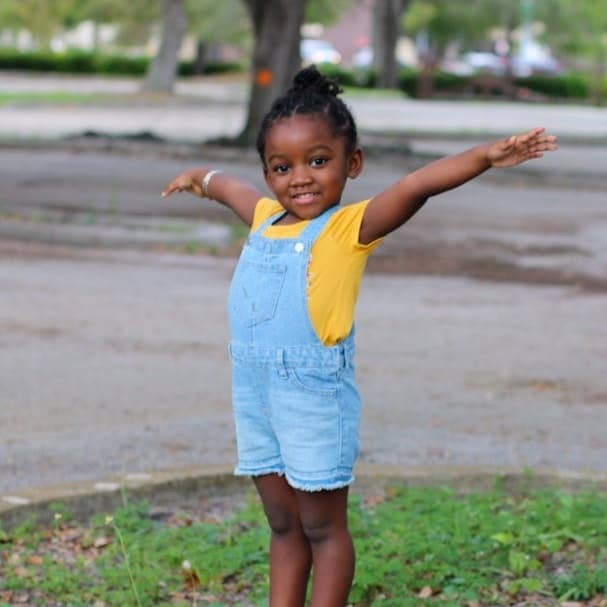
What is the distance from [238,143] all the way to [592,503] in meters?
19.7

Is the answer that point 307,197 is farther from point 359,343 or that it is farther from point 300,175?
point 359,343

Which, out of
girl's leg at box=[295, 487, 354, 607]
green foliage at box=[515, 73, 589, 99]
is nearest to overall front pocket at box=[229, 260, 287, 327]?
girl's leg at box=[295, 487, 354, 607]

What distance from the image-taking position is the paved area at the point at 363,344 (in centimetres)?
709

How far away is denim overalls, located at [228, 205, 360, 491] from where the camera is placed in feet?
12.7

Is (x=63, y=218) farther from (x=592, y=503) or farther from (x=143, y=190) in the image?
(x=592, y=503)

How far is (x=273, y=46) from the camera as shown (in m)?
24.0

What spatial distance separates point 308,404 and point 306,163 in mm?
611

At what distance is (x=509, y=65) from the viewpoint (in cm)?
6769

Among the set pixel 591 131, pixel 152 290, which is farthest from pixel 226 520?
pixel 591 131

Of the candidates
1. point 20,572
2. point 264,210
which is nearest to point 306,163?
point 264,210

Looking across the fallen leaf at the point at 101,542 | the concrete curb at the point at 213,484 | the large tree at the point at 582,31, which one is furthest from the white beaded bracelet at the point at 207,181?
the large tree at the point at 582,31

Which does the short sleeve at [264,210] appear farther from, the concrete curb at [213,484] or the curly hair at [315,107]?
the concrete curb at [213,484]

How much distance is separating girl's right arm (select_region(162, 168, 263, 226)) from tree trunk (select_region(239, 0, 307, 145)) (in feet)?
63.7

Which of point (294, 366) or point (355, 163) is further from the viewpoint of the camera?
point (355, 163)
